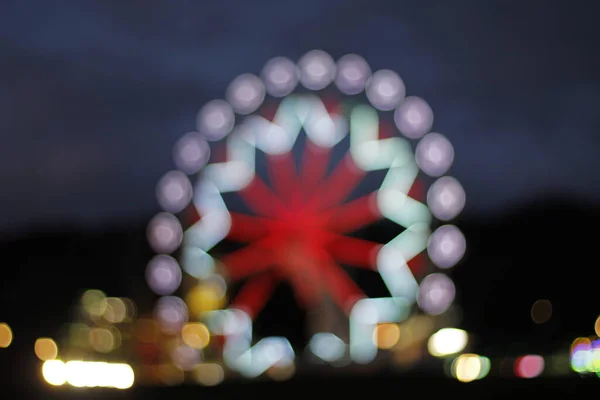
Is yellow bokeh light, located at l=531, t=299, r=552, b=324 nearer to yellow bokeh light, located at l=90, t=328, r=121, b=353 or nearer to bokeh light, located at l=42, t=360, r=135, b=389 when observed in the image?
yellow bokeh light, located at l=90, t=328, r=121, b=353

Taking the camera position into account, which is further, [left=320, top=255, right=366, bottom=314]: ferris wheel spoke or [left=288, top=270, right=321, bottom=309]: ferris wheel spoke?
[left=288, top=270, right=321, bottom=309]: ferris wheel spoke

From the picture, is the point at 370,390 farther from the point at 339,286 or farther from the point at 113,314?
the point at 113,314

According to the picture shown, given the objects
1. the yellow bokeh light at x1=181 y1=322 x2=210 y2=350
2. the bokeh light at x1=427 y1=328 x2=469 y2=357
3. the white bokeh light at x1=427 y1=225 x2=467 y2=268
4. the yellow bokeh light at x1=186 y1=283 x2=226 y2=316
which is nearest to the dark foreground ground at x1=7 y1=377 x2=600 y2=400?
the white bokeh light at x1=427 y1=225 x2=467 y2=268

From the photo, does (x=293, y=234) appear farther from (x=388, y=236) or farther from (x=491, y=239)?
(x=491, y=239)

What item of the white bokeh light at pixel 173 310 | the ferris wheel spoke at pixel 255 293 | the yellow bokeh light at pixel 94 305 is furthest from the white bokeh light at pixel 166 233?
the yellow bokeh light at pixel 94 305

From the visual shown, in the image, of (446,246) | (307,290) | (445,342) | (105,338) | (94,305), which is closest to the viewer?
(307,290)

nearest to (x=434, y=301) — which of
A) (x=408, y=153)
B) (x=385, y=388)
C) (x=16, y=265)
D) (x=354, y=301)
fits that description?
(x=354, y=301)

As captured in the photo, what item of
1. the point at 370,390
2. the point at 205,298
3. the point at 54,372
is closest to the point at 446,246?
the point at 205,298
